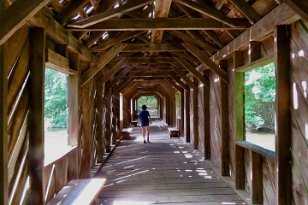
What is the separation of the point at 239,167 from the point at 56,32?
12.7ft

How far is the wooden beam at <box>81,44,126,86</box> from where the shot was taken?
21.4 ft

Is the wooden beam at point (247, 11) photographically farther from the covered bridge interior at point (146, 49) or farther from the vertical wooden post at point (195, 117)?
the vertical wooden post at point (195, 117)

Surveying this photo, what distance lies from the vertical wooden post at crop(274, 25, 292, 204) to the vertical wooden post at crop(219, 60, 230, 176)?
2905mm

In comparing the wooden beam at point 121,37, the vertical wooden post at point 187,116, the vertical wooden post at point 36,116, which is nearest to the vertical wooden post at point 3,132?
the vertical wooden post at point 36,116

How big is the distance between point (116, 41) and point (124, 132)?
8.44m

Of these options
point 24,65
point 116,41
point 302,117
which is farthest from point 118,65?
point 302,117

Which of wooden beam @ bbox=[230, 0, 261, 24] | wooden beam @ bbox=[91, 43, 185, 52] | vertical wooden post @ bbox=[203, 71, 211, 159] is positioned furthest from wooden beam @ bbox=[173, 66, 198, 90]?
wooden beam @ bbox=[230, 0, 261, 24]

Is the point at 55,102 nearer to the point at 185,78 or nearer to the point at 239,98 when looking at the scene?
the point at 185,78

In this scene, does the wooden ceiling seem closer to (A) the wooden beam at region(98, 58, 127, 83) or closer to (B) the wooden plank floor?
(A) the wooden beam at region(98, 58, 127, 83)

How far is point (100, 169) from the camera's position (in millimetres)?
8117

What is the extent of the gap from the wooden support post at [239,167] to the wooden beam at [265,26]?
6.04ft

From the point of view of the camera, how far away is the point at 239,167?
596 centimetres

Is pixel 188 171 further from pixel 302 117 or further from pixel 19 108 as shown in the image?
pixel 19 108

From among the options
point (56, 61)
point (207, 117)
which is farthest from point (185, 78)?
point (56, 61)
